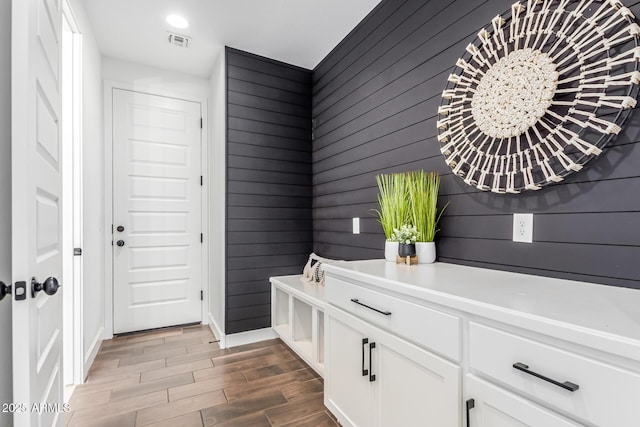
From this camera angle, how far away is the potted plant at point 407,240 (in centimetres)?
164

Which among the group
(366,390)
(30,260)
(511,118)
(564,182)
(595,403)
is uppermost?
(511,118)

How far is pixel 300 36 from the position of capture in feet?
8.67

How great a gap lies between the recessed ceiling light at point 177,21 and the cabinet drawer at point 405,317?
7.70ft

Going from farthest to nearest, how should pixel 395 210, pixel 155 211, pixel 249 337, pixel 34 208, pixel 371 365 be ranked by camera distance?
1. pixel 155 211
2. pixel 249 337
3. pixel 395 210
4. pixel 371 365
5. pixel 34 208

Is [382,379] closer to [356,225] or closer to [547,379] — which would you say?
[547,379]

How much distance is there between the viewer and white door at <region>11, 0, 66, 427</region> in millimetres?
887

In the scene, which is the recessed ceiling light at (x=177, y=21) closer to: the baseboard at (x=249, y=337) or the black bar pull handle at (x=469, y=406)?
the baseboard at (x=249, y=337)

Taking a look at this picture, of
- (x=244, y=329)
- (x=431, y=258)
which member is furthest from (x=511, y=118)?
(x=244, y=329)

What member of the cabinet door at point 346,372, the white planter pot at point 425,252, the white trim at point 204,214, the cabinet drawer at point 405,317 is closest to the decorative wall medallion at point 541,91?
the white planter pot at point 425,252

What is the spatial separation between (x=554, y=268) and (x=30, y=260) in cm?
181

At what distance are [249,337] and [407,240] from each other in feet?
6.24

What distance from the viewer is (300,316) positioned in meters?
2.56

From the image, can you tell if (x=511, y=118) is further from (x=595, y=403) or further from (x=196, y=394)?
(x=196, y=394)

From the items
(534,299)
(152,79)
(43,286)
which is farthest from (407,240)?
(152,79)
